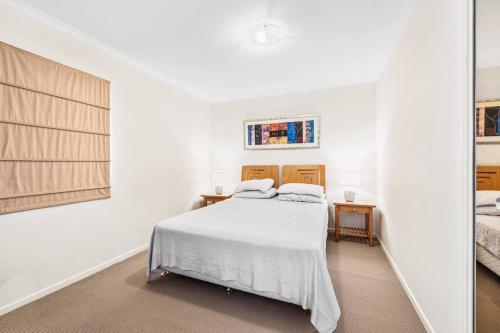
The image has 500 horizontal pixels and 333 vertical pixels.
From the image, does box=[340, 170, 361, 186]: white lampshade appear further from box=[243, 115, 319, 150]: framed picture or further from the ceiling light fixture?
the ceiling light fixture

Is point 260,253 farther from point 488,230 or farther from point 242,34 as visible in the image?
point 242,34

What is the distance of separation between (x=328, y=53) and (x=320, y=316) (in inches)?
110

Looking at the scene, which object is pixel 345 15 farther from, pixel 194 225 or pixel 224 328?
pixel 224 328

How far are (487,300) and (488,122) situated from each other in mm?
799

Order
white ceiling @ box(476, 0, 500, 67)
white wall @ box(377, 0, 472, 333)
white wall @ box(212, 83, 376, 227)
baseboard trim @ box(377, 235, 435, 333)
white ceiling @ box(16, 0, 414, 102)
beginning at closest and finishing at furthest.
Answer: white ceiling @ box(476, 0, 500, 67) → white wall @ box(377, 0, 472, 333) → baseboard trim @ box(377, 235, 435, 333) → white ceiling @ box(16, 0, 414, 102) → white wall @ box(212, 83, 376, 227)

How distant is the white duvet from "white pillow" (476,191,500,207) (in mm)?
938

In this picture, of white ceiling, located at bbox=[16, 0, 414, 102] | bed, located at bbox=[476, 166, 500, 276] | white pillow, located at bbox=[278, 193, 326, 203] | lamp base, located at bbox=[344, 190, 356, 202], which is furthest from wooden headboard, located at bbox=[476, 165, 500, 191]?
lamp base, located at bbox=[344, 190, 356, 202]

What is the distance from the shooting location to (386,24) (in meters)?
2.14

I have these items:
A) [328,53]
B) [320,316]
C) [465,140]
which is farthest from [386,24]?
[320,316]

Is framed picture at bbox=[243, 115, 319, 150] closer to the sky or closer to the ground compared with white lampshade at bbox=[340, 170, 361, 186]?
closer to the sky

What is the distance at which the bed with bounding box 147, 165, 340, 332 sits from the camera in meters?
1.58

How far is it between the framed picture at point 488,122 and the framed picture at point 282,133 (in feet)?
9.06

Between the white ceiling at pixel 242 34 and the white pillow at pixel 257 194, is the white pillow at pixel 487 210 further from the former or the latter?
the white pillow at pixel 257 194

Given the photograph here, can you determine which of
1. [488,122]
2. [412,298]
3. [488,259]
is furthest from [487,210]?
[412,298]
